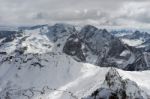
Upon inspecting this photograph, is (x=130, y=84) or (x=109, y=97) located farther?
(x=130, y=84)

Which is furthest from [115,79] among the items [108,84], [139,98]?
[139,98]

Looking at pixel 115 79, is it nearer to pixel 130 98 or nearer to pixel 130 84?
pixel 130 84

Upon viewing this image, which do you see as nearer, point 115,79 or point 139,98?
point 139,98

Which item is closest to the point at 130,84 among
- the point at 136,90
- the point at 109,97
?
the point at 136,90

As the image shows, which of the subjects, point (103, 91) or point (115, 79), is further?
point (115, 79)

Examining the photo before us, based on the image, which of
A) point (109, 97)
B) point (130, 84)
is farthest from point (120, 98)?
point (130, 84)

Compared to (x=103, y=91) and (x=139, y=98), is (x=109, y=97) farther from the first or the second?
(x=139, y=98)

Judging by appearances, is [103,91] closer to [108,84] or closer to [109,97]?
[109,97]
